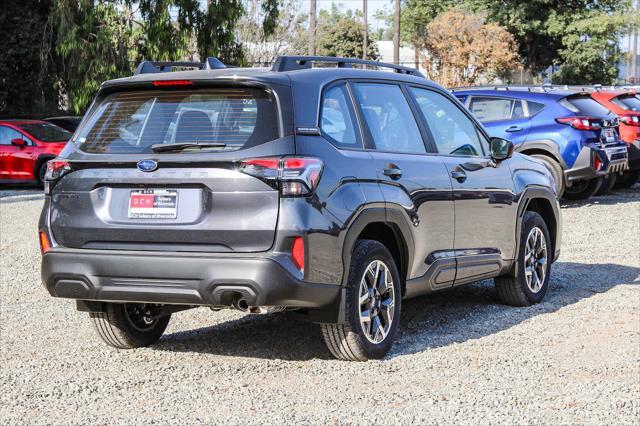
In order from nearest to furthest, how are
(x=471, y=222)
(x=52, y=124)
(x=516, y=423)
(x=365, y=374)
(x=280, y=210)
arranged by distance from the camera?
(x=516, y=423)
(x=280, y=210)
(x=365, y=374)
(x=471, y=222)
(x=52, y=124)

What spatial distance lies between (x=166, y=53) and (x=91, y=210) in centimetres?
2544

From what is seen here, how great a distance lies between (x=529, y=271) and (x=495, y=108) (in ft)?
29.7

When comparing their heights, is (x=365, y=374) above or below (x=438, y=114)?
below

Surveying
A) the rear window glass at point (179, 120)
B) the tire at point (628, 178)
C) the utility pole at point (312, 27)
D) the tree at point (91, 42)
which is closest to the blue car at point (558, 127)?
the tire at point (628, 178)

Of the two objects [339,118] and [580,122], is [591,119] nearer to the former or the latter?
[580,122]

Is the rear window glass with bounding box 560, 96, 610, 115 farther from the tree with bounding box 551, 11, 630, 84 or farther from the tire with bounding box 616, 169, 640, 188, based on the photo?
the tree with bounding box 551, 11, 630, 84

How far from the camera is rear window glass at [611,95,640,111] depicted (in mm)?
19891

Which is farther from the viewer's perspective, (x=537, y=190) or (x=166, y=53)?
(x=166, y=53)

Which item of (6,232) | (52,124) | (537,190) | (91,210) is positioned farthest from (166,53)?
(91,210)

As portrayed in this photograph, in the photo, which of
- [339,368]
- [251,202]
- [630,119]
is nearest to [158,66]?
[251,202]

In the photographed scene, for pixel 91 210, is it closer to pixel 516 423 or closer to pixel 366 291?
pixel 366 291

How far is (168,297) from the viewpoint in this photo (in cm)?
630

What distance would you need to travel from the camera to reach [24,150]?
2422cm

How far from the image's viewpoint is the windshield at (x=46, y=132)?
24500 mm
